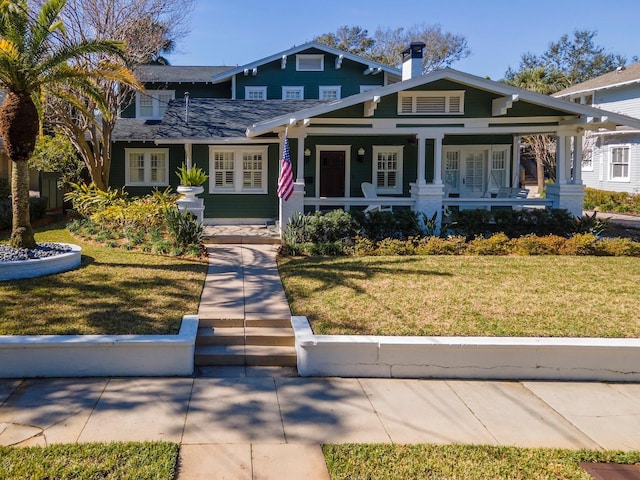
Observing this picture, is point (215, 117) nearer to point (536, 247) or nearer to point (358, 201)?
point (358, 201)

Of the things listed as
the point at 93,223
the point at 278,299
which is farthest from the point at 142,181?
the point at 278,299

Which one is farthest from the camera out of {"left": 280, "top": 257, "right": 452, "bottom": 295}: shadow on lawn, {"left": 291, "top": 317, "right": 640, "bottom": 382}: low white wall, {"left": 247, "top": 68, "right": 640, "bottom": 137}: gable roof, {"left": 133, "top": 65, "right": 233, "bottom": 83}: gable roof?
{"left": 133, "top": 65, "right": 233, "bottom": 83}: gable roof

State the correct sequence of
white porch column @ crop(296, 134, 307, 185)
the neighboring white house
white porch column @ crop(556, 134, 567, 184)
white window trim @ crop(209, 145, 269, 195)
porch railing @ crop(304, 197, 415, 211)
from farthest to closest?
the neighboring white house → white window trim @ crop(209, 145, 269, 195) → white porch column @ crop(556, 134, 567, 184) → porch railing @ crop(304, 197, 415, 211) → white porch column @ crop(296, 134, 307, 185)

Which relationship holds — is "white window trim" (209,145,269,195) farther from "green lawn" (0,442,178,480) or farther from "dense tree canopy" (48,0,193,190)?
"green lawn" (0,442,178,480)

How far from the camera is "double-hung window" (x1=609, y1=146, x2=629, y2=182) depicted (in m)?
27.9

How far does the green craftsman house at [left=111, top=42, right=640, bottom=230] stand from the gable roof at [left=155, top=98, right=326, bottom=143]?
61 mm

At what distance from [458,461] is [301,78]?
21103mm

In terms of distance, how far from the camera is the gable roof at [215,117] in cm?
1734

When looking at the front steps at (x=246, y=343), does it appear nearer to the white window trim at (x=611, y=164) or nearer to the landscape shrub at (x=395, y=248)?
the landscape shrub at (x=395, y=248)

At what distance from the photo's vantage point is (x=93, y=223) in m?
15.0

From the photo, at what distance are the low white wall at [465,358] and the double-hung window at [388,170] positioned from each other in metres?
11.7

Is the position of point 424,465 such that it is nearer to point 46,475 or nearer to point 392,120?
point 46,475

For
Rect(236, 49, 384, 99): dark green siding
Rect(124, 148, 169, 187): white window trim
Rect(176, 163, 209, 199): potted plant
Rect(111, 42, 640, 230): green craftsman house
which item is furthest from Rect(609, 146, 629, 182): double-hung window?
Rect(176, 163, 209, 199): potted plant

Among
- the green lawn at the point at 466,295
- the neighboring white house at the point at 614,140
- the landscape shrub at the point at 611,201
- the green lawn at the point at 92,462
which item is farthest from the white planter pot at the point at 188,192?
the neighboring white house at the point at 614,140
